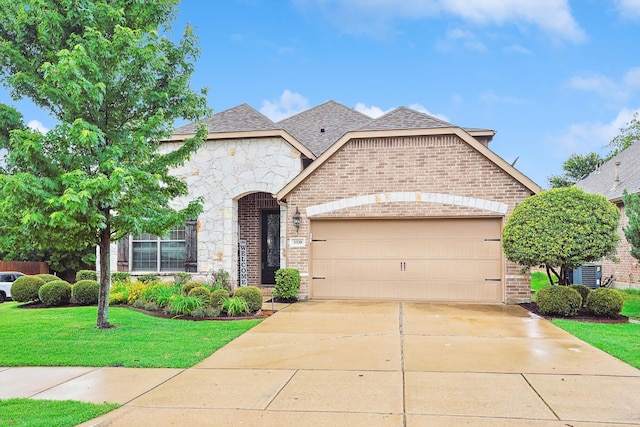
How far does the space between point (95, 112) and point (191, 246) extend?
21.6 ft

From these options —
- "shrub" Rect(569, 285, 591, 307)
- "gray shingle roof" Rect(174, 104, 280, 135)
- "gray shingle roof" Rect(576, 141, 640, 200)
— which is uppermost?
"gray shingle roof" Rect(174, 104, 280, 135)

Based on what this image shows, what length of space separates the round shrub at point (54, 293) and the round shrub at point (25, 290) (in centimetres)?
88

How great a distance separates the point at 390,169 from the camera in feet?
43.0

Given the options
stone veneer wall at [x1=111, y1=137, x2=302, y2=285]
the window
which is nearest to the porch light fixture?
stone veneer wall at [x1=111, y1=137, x2=302, y2=285]

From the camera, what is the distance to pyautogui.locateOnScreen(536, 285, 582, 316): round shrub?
10461 mm

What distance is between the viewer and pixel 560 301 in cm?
1045

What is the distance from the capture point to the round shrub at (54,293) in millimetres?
12859

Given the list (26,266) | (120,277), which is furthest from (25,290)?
(26,266)

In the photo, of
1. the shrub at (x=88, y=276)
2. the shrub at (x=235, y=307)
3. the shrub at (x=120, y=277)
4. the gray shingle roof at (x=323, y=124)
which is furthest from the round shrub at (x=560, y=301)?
the shrub at (x=88, y=276)

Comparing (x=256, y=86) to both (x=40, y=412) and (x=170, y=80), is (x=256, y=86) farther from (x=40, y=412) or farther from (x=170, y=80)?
(x=40, y=412)

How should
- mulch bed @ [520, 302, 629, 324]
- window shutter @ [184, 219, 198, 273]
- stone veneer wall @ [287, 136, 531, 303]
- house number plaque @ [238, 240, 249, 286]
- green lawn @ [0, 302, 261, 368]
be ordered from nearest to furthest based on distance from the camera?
green lawn @ [0, 302, 261, 368]
mulch bed @ [520, 302, 629, 324]
stone veneer wall @ [287, 136, 531, 303]
window shutter @ [184, 219, 198, 273]
house number plaque @ [238, 240, 249, 286]

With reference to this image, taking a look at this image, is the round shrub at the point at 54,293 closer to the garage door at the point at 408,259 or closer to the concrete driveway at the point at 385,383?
the garage door at the point at 408,259

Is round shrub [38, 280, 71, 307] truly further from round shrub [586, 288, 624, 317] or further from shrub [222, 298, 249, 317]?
round shrub [586, 288, 624, 317]

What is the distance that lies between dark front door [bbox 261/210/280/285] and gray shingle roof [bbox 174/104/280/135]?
2.98 metres
